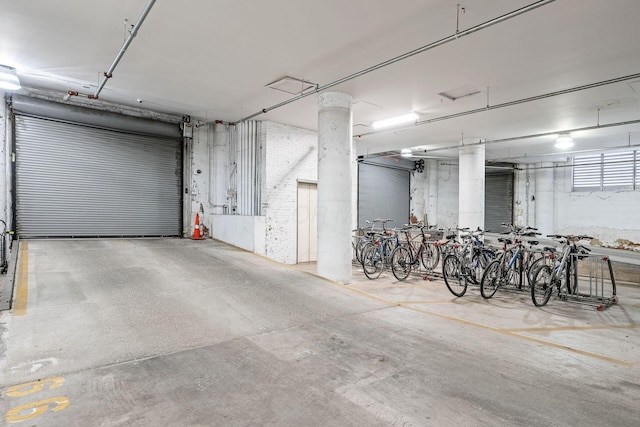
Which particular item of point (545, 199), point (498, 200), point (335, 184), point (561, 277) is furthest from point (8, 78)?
point (545, 199)

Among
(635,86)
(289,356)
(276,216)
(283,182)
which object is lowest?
(289,356)

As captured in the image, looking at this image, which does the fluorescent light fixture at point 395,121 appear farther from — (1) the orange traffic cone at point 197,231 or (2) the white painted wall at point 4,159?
(2) the white painted wall at point 4,159

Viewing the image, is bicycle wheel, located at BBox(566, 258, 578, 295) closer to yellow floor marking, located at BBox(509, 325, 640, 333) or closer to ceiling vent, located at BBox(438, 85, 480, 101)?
yellow floor marking, located at BBox(509, 325, 640, 333)

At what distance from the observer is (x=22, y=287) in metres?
4.57

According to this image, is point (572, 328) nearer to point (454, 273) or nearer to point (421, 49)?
point (454, 273)

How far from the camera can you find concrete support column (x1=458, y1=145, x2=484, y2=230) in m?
10.6

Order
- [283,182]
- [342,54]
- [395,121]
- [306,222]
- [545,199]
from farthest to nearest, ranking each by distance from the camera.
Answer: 1. [545,199]
2. [306,222]
3. [283,182]
4. [395,121]
5. [342,54]

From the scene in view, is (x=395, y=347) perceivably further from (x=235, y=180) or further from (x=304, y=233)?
(x=235, y=180)

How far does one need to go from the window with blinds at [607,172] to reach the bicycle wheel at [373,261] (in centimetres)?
1008

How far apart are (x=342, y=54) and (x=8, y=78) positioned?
5597 mm

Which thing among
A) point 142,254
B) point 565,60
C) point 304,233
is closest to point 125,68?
point 142,254

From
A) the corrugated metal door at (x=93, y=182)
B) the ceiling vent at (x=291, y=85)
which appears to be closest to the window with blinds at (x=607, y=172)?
the ceiling vent at (x=291, y=85)

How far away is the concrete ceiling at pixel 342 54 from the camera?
412cm

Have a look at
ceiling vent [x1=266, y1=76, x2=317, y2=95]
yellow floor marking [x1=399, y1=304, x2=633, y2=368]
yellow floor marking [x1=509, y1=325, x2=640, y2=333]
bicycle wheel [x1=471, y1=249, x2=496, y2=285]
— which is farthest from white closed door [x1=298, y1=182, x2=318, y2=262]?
yellow floor marking [x1=509, y1=325, x2=640, y2=333]
